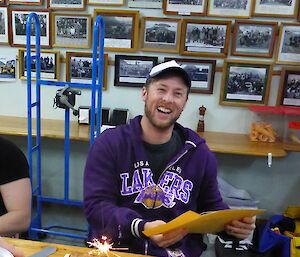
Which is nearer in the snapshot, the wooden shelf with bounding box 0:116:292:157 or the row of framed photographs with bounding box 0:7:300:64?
the wooden shelf with bounding box 0:116:292:157

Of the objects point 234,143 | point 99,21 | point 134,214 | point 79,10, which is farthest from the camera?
point 79,10

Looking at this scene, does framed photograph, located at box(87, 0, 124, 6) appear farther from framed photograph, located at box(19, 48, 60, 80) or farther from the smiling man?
the smiling man

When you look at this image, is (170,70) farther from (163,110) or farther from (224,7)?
(224,7)

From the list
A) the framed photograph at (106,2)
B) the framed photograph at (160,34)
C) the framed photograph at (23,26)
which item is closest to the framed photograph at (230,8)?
the framed photograph at (160,34)

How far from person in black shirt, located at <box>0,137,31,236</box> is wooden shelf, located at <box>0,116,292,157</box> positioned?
983 mm

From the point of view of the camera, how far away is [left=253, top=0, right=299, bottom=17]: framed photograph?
2.40m

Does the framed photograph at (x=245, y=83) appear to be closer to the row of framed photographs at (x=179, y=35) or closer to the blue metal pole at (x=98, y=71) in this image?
the row of framed photographs at (x=179, y=35)

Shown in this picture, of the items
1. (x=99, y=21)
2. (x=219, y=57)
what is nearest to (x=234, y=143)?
(x=219, y=57)

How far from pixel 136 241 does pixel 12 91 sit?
78.9 inches

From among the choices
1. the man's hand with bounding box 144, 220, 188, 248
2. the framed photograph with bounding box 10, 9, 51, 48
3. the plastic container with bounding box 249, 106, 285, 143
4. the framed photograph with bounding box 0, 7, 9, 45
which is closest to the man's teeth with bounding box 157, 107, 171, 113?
the man's hand with bounding box 144, 220, 188, 248

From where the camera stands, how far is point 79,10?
8.46 ft

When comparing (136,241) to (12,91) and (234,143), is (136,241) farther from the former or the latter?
(12,91)

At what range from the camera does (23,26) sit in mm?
2674

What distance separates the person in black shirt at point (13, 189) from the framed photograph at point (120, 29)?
4.60 feet
